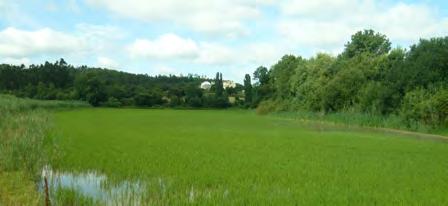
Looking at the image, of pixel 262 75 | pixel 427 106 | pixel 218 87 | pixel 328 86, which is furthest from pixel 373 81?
pixel 218 87

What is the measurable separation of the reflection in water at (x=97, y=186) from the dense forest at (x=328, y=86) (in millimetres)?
25966

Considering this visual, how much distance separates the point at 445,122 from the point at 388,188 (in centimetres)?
2382

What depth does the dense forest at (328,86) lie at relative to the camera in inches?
1358

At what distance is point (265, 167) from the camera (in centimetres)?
1373

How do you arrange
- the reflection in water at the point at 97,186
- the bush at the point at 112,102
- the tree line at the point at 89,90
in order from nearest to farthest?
the reflection in water at the point at 97,186 → the tree line at the point at 89,90 → the bush at the point at 112,102

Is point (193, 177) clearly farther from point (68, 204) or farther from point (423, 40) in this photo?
point (423, 40)

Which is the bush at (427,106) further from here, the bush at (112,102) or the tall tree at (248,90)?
the bush at (112,102)

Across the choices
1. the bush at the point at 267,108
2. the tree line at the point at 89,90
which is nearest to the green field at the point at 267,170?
the bush at the point at 267,108

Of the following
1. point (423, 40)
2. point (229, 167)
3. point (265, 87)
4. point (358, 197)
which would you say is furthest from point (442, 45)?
point (265, 87)

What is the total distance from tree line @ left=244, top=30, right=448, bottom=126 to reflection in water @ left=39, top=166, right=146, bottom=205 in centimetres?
2598

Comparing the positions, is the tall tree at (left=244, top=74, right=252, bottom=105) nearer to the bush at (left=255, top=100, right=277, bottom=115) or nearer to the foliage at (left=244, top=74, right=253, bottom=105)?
the foliage at (left=244, top=74, right=253, bottom=105)

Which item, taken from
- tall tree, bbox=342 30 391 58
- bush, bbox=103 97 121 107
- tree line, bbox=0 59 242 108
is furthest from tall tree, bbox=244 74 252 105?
tall tree, bbox=342 30 391 58

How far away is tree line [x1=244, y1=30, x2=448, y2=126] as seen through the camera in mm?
33844

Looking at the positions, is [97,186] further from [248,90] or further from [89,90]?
[248,90]
